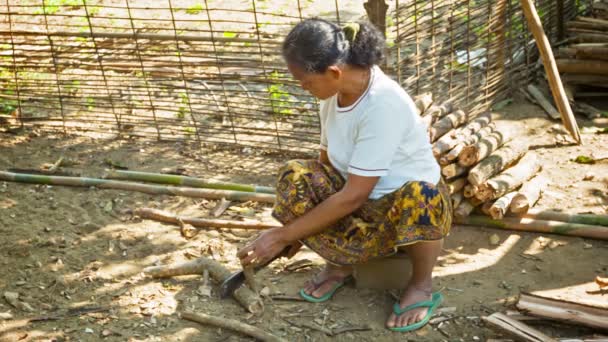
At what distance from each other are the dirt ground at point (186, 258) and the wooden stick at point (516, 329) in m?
0.12

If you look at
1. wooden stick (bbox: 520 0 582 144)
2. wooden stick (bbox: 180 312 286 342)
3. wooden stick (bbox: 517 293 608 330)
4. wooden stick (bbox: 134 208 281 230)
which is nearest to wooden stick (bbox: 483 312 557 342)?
wooden stick (bbox: 517 293 608 330)

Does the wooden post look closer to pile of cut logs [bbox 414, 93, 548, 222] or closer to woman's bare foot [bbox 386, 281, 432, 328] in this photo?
pile of cut logs [bbox 414, 93, 548, 222]

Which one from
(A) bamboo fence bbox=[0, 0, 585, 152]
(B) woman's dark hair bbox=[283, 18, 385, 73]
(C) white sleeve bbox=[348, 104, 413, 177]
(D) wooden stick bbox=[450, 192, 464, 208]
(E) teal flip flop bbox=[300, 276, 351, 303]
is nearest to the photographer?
(B) woman's dark hair bbox=[283, 18, 385, 73]

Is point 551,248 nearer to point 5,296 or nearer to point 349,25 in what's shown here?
point 349,25

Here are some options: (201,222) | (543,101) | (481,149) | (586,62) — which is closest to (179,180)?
(201,222)

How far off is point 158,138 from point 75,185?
3.13 ft

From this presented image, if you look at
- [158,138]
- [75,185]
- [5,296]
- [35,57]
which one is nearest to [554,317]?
[5,296]

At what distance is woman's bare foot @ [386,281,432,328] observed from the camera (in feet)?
10.1

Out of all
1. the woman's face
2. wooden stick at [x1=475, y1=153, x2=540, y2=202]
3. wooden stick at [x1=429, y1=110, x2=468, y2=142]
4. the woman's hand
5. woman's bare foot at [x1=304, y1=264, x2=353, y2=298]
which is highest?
the woman's face

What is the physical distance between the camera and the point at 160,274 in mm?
3420

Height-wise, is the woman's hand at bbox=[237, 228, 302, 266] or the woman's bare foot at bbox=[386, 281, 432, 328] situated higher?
the woman's hand at bbox=[237, 228, 302, 266]

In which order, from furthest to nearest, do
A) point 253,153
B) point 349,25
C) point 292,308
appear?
point 253,153 < point 292,308 < point 349,25

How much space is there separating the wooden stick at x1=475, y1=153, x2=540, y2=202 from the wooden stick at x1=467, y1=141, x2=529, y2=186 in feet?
0.11

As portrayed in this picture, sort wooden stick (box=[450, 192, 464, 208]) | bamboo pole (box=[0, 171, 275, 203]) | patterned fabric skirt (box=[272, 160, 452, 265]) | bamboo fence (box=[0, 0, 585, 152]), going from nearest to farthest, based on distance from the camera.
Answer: patterned fabric skirt (box=[272, 160, 452, 265]) → wooden stick (box=[450, 192, 464, 208]) → bamboo pole (box=[0, 171, 275, 203]) → bamboo fence (box=[0, 0, 585, 152])
